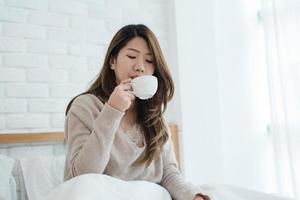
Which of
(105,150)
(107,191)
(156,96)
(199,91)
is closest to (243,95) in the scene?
(199,91)

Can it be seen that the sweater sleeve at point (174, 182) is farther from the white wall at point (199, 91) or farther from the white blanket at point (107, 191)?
the white wall at point (199, 91)

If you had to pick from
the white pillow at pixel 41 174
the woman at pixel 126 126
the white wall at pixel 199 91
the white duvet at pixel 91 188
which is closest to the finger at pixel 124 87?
the woman at pixel 126 126

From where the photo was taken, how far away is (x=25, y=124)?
1.43m

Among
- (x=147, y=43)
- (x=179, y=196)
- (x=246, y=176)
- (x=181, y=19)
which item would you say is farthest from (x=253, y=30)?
(x=179, y=196)

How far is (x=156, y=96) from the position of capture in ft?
3.82

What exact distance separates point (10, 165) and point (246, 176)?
1.35 metres

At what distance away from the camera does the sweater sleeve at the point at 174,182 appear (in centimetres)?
95

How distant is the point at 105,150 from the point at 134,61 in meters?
0.31

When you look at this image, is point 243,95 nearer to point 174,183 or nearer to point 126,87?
point 174,183

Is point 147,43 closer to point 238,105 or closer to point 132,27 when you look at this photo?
point 132,27

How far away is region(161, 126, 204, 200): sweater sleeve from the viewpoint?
3.11ft

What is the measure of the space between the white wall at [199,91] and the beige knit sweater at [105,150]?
2.46 ft

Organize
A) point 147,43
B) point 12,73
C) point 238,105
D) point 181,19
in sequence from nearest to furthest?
point 147,43 → point 12,73 → point 181,19 → point 238,105

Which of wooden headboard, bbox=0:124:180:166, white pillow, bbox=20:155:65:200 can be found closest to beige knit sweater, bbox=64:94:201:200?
white pillow, bbox=20:155:65:200
